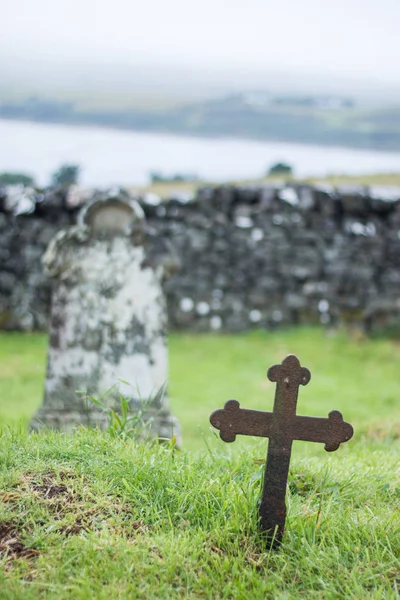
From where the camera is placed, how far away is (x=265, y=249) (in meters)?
9.72

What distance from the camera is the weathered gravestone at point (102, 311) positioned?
4645 mm

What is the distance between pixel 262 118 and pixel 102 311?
7.41 m

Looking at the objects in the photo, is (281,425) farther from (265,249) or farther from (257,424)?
(265,249)

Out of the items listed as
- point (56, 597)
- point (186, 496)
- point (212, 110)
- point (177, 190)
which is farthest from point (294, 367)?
point (212, 110)

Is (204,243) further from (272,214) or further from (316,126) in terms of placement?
(316,126)

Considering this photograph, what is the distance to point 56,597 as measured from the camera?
2205 millimetres

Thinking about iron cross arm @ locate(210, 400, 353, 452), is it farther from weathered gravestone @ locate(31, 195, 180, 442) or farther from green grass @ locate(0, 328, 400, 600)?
weathered gravestone @ locate(31, 195, 180, 442)

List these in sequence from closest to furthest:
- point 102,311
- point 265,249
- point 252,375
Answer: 1. point 102,311
2. point 252,375
3. point 265,249

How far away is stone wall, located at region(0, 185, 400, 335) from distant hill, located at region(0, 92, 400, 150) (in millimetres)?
1522

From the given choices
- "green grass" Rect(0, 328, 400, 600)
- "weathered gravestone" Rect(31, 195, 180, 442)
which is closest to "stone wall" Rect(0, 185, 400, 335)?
"weathered gravestone" Rect(31, 195, 180, 442)

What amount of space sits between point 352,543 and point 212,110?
9356 millimetres

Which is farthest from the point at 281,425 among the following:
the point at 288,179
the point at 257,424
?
the point at 288,179

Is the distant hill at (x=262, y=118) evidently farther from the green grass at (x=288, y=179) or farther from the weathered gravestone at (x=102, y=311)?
the weathered gravestone at (x=102, y=311)

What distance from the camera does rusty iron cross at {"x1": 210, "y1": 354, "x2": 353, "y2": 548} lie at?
259 cm
